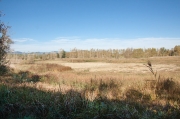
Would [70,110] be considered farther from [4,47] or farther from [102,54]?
[102,54]

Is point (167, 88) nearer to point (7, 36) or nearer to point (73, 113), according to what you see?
point (73, 113)

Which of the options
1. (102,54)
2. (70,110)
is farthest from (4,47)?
(102,54)

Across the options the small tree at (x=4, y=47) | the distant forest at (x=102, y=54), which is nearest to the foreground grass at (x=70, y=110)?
the small tree at (x=4, y=47)

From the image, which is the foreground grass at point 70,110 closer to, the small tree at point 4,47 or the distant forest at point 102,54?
the small tree at point 4,47

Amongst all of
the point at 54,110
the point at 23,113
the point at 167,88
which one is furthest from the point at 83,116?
the point at 167,88

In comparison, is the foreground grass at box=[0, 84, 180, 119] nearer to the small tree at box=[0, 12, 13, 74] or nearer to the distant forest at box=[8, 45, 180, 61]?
the small tree at box=[0, 12, 13, 74]

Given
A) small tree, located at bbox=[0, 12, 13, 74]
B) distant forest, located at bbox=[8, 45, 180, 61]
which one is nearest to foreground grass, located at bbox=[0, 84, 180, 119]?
small tree, located at bbox=[0, 12, 13, 74]

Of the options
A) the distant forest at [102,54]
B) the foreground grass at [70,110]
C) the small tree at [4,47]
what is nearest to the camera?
the foreground grass at [70,110]

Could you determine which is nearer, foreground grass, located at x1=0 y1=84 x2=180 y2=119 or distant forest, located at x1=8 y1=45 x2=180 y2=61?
foreground grass, located at x1=0 y1=84 x2=180 y2=119

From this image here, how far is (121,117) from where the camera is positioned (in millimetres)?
3709

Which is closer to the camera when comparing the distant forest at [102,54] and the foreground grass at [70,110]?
the foreground grass at [70,110]

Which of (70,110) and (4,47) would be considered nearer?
(70,110)

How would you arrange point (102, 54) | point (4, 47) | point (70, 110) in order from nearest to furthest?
point (70, 110) < point (4, 47) < point (102, 54)

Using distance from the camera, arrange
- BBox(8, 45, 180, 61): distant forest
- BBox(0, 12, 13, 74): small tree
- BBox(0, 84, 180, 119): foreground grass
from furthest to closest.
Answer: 1. BBox(8, 45, 180, 61): distant forest
2. BBox(0, 12, 13, 74): small tree
3. BBox(0, 84, 180, 119): foreground grass
